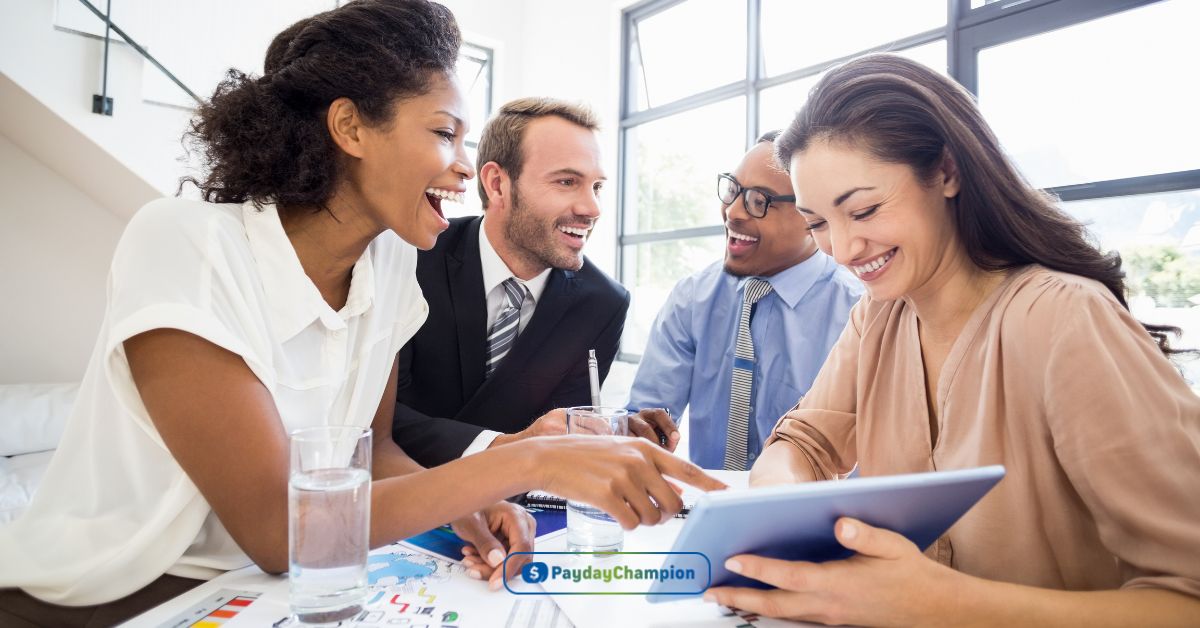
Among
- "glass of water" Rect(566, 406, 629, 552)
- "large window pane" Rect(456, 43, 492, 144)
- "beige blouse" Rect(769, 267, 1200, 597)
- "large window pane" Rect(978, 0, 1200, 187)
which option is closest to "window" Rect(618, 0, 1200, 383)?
"large window pane" Rect(978, 0, 1200, 187)

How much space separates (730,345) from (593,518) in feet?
4.50

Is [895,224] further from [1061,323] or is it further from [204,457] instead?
[204,457]

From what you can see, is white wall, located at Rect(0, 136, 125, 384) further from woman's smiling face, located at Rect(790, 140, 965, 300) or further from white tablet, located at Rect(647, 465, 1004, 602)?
white tablet, located at Rect(647, 465, 1004, 602)

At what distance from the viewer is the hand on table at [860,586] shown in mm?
708

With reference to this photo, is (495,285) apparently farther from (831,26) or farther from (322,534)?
(831,26)

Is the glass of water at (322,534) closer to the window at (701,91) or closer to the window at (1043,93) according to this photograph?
the window at (1043,93)

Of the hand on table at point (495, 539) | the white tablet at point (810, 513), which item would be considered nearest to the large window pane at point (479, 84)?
the hand on table at point (495, 539)

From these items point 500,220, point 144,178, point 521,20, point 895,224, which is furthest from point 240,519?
point 521,20

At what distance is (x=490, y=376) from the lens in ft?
6.44

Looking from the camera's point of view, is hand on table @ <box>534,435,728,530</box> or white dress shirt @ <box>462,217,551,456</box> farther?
white dress shirt @ <box>462,217,551,456</box>

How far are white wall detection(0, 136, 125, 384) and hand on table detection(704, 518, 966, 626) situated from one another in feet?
15.2

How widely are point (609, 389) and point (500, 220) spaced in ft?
8.44

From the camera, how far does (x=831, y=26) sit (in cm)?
418

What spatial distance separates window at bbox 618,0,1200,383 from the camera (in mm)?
2805
